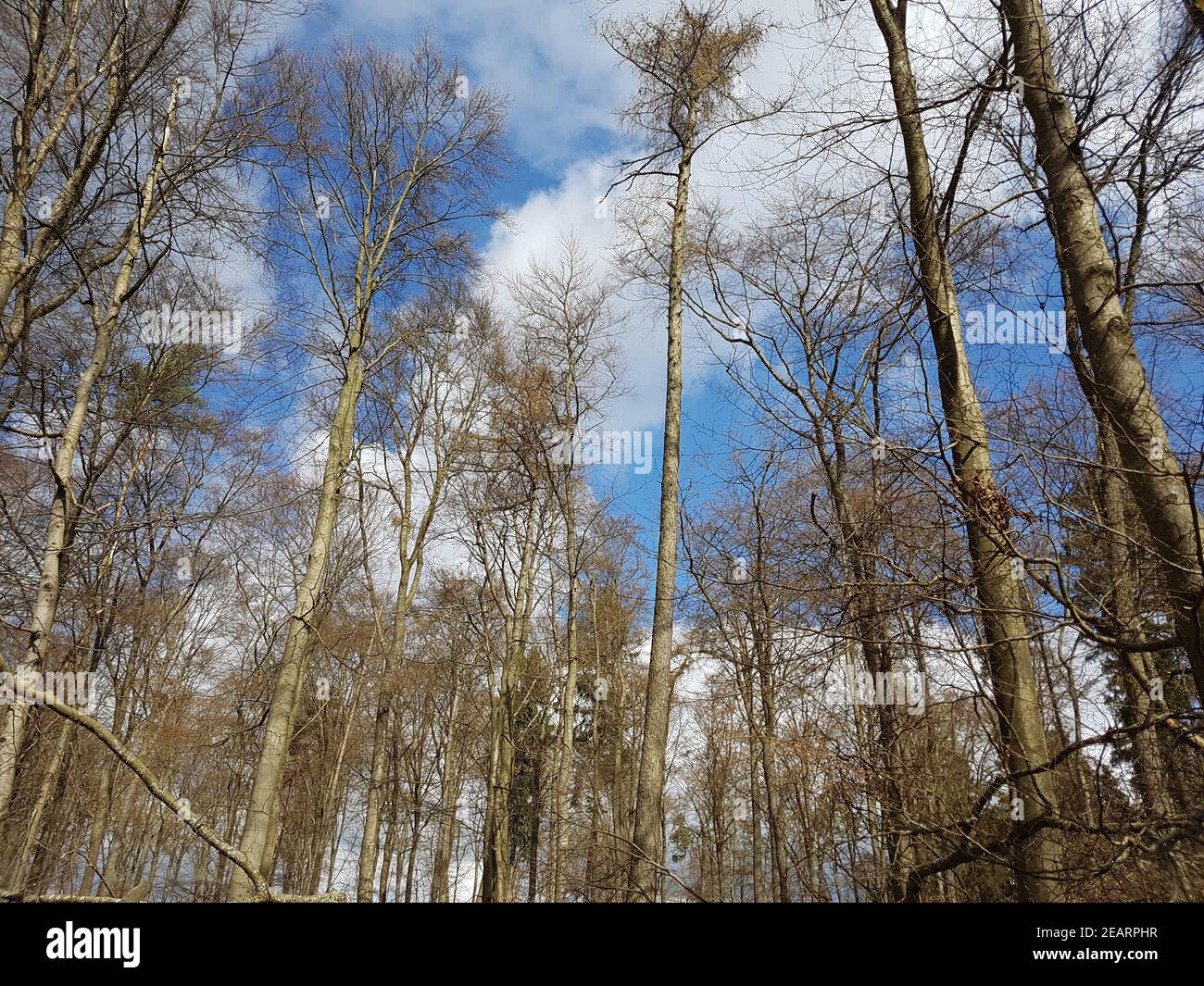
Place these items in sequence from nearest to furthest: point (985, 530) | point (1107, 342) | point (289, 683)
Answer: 1. point (985, 530)
2. point (1107, 342)
3. point (289, 683)

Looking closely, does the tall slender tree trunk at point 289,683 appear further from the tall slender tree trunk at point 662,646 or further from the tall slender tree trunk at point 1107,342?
the tall slender tree trunk at point 1107,342

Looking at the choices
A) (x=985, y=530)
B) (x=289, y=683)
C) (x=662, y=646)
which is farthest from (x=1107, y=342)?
(x=289, y=683)

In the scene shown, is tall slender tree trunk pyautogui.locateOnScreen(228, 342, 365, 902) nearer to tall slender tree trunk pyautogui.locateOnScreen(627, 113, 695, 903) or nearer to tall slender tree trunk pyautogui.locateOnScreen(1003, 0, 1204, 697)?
tall slender tree trunk pyautogui.locateOnScreen(627, 113, 695, 903)

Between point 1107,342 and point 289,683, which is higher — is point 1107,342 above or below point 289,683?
above

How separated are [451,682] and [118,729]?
7.90 m

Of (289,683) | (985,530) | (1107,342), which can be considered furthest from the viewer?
(289,683)

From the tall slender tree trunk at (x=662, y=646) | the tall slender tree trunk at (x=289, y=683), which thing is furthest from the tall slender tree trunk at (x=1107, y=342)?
the tall slender tree trunk at (x=289, y=683)

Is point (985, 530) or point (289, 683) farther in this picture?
point (289, 683)

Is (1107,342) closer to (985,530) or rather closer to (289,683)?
(985,530)

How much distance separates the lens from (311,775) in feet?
74.7

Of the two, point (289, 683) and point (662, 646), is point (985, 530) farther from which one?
point (289, 683)

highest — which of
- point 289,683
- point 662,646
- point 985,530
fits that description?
point 662,646
